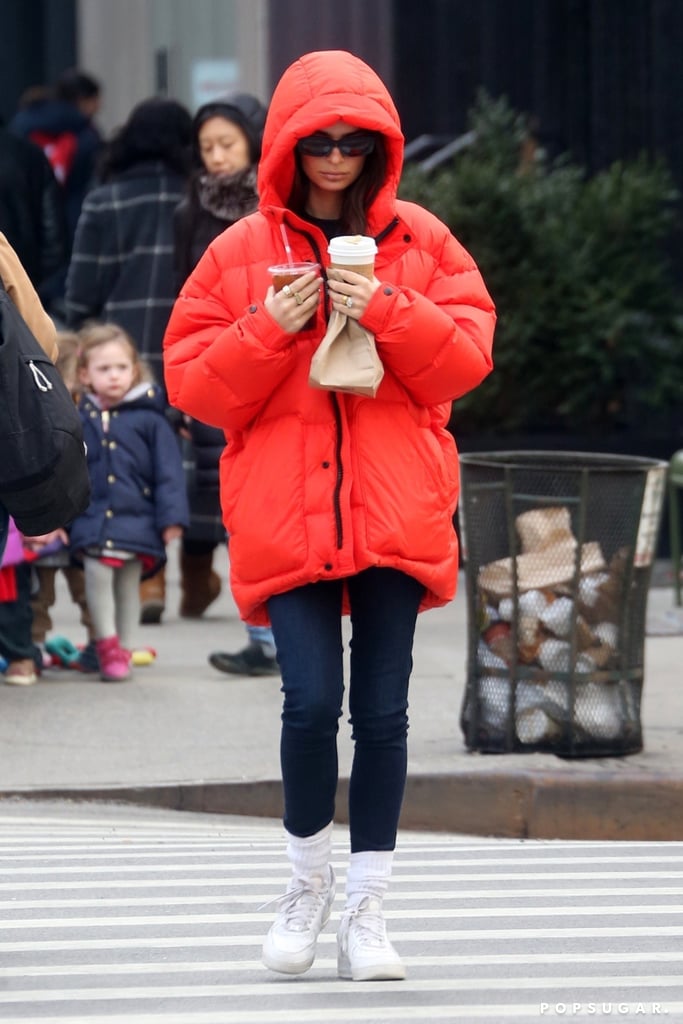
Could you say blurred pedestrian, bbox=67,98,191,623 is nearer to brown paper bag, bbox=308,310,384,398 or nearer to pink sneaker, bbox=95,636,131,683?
pink sneaker, bbox=95,636,131,683

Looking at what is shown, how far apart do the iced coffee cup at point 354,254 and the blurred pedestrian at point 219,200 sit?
3577 millimetres

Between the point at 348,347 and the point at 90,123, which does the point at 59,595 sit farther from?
the point at 348,347

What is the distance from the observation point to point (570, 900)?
16.2 ft

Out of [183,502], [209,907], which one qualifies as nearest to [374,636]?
[209,907]

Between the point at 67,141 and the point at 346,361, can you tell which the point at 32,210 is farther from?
the point at 346,361

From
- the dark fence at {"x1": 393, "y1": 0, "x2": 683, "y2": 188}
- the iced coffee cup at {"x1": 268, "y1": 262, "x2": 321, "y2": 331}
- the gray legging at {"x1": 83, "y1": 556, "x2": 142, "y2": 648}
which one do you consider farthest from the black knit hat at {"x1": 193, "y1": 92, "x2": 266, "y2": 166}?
the dark fence at {"x1": 393, "y1": 0, "x2": 683, "y2": 188}

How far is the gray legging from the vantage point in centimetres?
759

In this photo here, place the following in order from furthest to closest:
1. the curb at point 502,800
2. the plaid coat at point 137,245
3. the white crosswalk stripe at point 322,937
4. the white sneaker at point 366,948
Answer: the plaid coat at point 137,245
the curb at point 502,800
the white sneaker at point 366,948
the white crosswalk stripe at point 322,937

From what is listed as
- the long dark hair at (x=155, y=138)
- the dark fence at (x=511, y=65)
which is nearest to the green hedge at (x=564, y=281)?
the dark fence at (x=511, y=65)

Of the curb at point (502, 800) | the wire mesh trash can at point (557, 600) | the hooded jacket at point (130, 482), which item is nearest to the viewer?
the curb at point (502, 800)

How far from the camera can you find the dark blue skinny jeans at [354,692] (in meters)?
4.10

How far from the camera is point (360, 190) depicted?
167 inches

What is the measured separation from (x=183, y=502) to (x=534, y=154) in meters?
4.91
